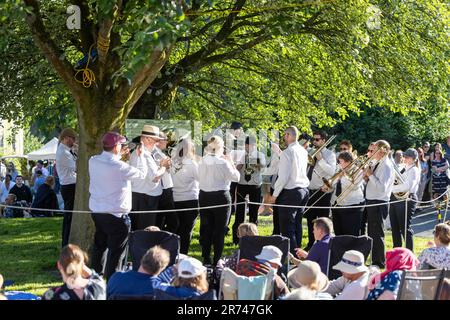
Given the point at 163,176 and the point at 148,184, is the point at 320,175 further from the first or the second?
the point at 148,184

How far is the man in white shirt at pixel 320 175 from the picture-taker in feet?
46.1

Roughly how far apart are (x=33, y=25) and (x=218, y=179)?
144 inches

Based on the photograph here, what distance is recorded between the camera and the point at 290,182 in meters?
12.6

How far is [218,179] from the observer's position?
12367 millimetres

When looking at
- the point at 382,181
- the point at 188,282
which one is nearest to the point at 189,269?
the point at 188,282

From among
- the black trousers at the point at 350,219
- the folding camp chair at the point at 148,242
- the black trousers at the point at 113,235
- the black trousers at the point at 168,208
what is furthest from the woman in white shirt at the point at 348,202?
the folding camp chair at the point at 148,242

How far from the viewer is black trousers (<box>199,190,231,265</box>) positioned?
40.1 ft

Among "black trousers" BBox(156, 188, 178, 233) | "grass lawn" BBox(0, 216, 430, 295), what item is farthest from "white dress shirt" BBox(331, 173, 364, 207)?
"black trousers" BBox(156, 188, 178, 233)

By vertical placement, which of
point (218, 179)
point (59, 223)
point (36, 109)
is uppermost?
point (36, 109)

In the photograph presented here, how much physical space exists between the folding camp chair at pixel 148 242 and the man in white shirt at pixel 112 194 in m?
0.75

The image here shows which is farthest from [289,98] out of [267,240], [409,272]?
[409,272]

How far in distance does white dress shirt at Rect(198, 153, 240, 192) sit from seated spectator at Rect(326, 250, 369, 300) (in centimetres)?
406

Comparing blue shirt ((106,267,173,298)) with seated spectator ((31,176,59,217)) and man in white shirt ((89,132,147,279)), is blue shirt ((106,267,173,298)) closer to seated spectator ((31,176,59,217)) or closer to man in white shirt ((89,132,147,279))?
man in white shirt ((89,132,147,279))
